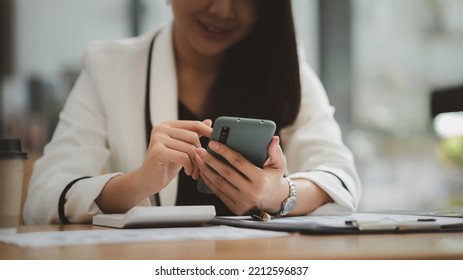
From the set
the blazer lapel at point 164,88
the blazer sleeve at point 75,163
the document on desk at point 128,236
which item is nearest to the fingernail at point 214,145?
the document on desk at point 128,236

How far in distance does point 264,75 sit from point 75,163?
0.41m

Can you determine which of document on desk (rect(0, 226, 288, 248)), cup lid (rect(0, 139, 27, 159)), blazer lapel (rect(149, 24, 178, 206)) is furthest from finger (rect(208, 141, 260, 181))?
blazer lapel (rect(149, 24, 178, 206))

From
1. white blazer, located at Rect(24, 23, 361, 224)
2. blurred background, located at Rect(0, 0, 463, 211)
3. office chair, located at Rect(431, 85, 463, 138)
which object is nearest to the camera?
white blazer, located at Rect(24, 23, 361, 224)

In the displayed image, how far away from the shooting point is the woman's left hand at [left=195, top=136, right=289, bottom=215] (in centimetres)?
76

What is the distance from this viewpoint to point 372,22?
2510 millimetres

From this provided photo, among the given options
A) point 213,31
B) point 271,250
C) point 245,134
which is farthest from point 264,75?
point 271,250

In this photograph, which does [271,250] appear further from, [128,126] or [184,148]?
[128,126]

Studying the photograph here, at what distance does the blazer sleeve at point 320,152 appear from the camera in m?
0.92

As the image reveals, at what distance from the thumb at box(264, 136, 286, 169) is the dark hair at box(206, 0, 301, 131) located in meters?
0.35

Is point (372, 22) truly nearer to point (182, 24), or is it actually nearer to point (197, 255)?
point (182, 24)

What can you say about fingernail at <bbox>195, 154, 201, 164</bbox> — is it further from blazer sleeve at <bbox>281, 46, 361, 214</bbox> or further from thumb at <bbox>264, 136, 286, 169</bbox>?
blazer sleeve at <bbox>281, 46, 361, 214</bbox>

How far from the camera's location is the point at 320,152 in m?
1.10
